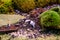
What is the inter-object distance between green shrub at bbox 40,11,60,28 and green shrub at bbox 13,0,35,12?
4.02 ft

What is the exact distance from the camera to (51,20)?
4.68 meters

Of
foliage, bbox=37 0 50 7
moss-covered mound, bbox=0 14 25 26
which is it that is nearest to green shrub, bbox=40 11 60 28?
moss-covered mound, bbox=0 14 25 26

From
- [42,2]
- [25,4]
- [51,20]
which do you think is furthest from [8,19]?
[42,2]

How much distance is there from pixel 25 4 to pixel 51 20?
1.41m

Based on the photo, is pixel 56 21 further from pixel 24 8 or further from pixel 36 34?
pixel 24 8

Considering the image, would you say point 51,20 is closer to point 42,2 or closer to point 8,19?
point 8,19

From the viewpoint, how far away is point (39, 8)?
5902 millimetres

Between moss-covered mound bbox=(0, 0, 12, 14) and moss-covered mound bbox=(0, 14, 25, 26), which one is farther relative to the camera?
moss-covered mound bbox=(0, 0, 12, 14)

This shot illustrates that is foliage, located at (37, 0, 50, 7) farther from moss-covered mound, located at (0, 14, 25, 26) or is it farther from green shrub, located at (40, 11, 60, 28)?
green shrub, located at (40, 11, 60, 28)

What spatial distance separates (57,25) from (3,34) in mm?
1132

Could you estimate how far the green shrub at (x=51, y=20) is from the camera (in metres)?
4.63

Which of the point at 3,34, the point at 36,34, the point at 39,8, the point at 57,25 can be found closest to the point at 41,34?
the point at 36,34

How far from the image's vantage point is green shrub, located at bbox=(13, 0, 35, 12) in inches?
232

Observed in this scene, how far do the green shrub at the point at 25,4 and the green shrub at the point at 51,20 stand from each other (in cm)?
122
